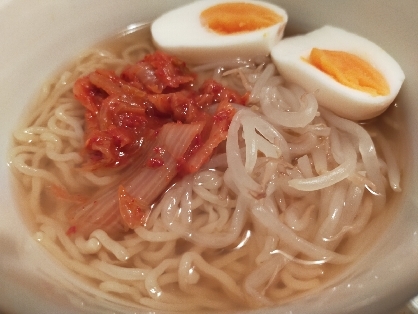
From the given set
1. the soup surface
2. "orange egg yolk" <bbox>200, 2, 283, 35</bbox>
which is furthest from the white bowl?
"orange egg yolk" <bbox>200, 2, 283, 35</bbox>

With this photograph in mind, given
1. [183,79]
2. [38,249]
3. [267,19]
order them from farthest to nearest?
[267,19] < [183,79] < [38,249]

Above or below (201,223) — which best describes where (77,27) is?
above

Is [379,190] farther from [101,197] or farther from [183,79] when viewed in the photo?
[101,197]

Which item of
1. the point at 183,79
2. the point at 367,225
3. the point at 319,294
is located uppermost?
the point at 183,79

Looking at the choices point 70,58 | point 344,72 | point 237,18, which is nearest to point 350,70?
point 344,72

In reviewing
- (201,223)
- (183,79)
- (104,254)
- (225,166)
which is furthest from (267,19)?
(104,254)

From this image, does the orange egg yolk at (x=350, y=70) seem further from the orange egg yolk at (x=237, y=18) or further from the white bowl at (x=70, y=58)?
the orange egg yolk at (x=237, y=18)

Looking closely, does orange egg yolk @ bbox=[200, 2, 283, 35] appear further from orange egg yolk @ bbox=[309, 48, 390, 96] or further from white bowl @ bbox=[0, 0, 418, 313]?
orange egg yolk @ bbox=[309, 48, 390, 96]
